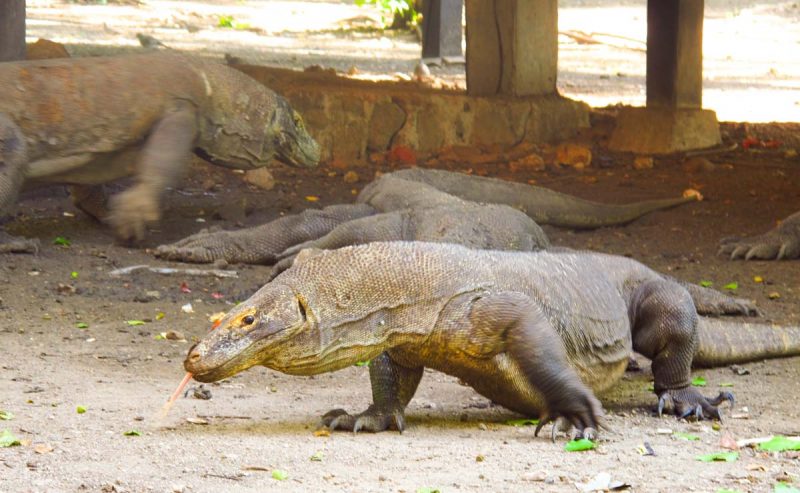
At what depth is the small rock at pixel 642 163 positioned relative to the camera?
29.6ft

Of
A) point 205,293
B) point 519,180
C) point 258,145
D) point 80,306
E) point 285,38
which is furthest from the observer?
point 285,38

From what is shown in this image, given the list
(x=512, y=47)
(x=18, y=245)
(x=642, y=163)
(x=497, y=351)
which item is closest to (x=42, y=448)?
(x=497, y=351)

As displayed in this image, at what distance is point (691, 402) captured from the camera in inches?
159

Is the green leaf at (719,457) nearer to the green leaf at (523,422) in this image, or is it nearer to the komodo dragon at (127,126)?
the green leaf at (523,422)

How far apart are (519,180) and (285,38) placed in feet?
24.0

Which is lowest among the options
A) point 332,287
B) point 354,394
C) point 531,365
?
point 354,394

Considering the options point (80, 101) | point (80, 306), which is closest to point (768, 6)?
point (80, 101)

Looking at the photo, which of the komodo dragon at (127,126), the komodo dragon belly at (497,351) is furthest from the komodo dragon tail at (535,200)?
the komodo dragon belly at (497,351)

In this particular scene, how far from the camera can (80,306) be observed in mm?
5676

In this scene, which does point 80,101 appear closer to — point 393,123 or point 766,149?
point 393,123

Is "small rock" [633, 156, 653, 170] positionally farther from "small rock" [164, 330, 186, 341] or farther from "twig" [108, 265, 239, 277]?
"small rock" [164, 330, 186, 341]

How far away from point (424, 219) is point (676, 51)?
384 cm

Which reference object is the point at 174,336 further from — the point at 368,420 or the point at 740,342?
the point at 740,342

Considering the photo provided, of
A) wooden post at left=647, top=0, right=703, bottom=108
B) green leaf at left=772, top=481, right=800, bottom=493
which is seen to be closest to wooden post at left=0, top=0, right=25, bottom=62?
wooden post at left=647, top=0, right=703, bottom=108
